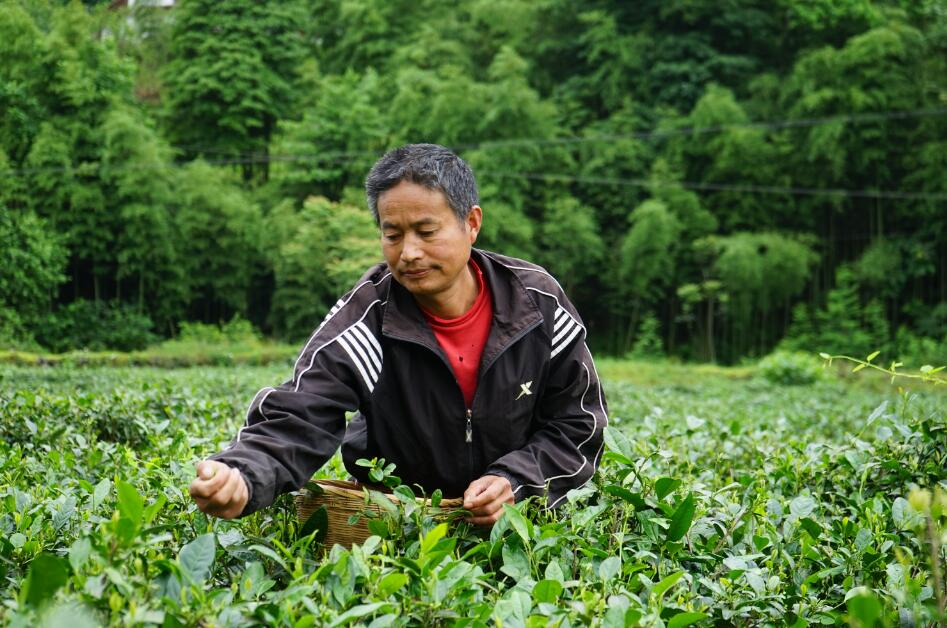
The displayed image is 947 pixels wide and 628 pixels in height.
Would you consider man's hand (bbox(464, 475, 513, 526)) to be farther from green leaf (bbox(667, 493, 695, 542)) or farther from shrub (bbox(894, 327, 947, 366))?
shrub (bbox(894, 327, 947, 366))

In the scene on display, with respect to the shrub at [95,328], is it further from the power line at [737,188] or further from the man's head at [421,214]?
the power line at [737,188]

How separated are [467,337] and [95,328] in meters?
11.3

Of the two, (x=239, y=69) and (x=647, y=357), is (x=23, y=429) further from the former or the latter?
(x=647, y=357)

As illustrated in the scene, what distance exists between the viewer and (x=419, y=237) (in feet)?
6.31

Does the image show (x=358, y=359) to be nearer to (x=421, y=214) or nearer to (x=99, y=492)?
(x=421, y=214)

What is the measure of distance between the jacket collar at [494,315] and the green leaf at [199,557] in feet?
2.36

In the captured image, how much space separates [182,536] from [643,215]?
69.4 feet

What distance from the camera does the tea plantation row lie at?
117 centimetres

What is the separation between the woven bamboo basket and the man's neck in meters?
0.49

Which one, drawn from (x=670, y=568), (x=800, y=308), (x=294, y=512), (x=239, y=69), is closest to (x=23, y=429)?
(x=294, y=512)

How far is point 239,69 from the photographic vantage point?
19.9 m

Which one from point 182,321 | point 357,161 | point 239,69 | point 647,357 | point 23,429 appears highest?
point 239,69

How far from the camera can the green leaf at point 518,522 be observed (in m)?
1.48

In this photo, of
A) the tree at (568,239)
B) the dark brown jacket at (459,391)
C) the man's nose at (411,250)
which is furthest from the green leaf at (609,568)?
the tree at (568,239)
